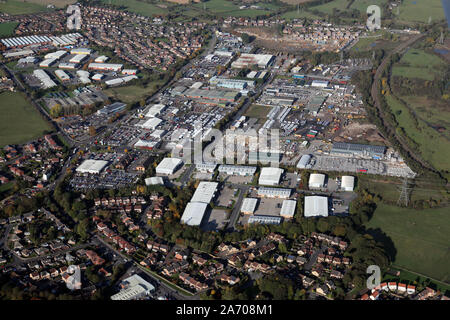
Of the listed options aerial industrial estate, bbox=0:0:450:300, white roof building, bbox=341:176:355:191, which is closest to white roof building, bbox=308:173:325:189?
aerial industrial estate, bbox=0:0:450:300

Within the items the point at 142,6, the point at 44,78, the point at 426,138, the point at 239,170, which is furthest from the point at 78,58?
the point at 426,138

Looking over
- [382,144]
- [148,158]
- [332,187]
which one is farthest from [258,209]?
[382,144]

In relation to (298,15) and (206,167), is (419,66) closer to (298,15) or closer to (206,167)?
(298,15)

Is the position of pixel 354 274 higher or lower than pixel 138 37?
lower

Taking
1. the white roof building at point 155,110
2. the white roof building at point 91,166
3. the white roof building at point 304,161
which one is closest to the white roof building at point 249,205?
the white roof building at point 304,161

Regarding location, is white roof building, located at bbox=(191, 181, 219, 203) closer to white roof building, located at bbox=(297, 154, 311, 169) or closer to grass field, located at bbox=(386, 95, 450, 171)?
white roof building, located at bbox=(297, 154, 311, 169)

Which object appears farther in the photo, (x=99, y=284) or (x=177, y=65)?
(x=177, y=65)

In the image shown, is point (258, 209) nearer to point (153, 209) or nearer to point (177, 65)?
point (153, 209)
